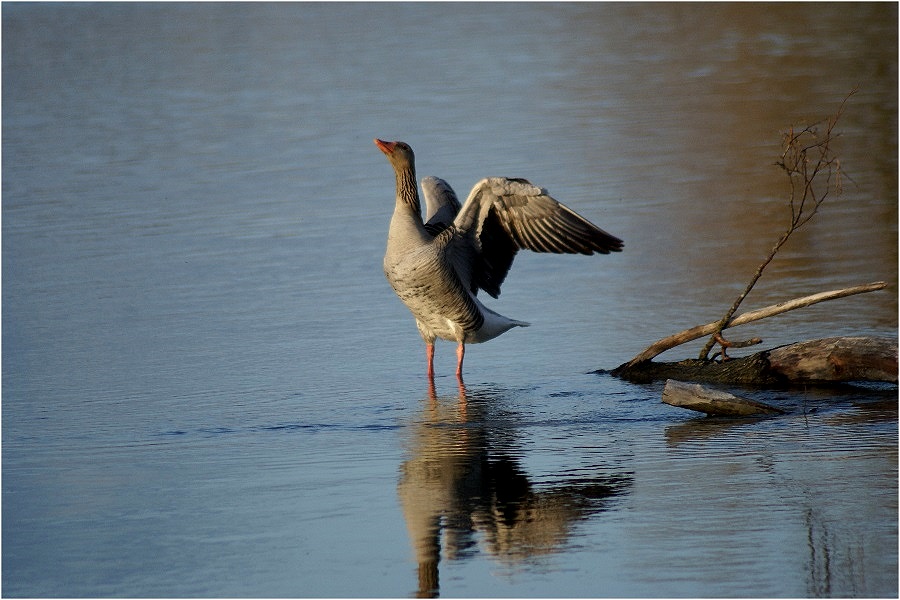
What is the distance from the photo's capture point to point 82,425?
7840 mm

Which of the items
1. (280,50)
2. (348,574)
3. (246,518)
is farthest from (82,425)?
(280,50)

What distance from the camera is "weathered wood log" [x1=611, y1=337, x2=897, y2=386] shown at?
7805 millimetres

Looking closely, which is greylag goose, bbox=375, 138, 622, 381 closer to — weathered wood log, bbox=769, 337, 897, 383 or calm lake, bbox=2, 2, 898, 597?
calm lake, bbox=2, 2, 898, 597

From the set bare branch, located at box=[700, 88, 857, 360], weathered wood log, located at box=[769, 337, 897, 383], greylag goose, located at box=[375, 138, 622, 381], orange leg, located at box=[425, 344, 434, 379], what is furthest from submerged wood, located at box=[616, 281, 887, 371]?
orange leg, located at box=[425, 344, 434, 379]

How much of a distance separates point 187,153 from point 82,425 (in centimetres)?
1033

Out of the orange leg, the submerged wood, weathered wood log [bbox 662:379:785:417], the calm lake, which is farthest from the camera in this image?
the orange leg

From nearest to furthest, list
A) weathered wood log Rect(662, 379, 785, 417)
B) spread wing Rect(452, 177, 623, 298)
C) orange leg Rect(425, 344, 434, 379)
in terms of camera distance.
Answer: weathered wood log Rect(662, 379, 785, 417) → spread wing Rect(452, 177, 623, 298) → orange leg Rect(425, 344, 434, 379)

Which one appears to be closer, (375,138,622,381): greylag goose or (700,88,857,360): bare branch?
(700,88,857,360): bare branch

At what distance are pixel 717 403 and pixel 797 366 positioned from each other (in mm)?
882

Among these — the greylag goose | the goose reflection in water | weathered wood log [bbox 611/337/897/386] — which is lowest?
the goose reflection in water

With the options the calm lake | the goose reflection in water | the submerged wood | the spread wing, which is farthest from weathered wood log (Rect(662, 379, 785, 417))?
the spread wing

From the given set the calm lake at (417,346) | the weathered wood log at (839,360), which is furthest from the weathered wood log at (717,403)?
the weathered wood log at (839,360)

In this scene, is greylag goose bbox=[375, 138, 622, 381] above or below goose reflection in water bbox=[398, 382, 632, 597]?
above

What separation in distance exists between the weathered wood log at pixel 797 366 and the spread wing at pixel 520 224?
818mm
